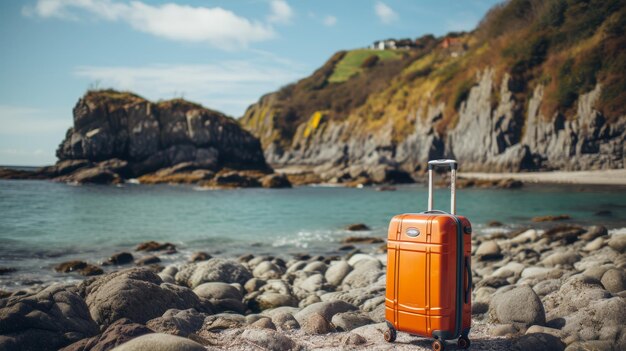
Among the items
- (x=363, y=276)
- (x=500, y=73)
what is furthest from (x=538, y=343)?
(x=500, y=73)

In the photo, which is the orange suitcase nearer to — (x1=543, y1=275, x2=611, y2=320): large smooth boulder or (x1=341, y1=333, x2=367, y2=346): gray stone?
(x1=341, y1=333, x2=367, y2=346): gray stone

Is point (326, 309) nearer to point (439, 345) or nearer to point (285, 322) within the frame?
point (285, 322)

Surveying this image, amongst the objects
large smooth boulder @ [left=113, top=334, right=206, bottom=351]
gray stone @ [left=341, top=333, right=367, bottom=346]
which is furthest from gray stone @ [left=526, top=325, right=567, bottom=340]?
large smooth boulder @ [left=113, top=334, right=206, bottom=351]

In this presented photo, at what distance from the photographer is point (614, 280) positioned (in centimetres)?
775

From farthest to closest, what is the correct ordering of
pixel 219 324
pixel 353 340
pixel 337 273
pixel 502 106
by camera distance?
pixel 502 106
pixel 337 273
pixel 219 324
pixel 353 340

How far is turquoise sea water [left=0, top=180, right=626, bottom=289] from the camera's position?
58.3 ft

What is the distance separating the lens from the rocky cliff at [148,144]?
6438 cm

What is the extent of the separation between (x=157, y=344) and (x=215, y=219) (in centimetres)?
2332

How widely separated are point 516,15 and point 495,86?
687 inches

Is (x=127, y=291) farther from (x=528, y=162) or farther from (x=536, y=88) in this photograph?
(x=536, y=88)

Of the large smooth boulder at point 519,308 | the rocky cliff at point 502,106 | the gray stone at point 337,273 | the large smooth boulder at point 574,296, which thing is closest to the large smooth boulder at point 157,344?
the large smooth boulder at point 519,308

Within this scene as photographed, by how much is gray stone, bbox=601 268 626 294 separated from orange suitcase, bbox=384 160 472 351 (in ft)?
11.6

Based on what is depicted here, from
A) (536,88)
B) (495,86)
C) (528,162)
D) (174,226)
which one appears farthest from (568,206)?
(495,86)

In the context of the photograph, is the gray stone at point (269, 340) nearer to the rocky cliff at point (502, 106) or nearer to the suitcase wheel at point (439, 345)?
the suitcase wheel at point (439, 345)
